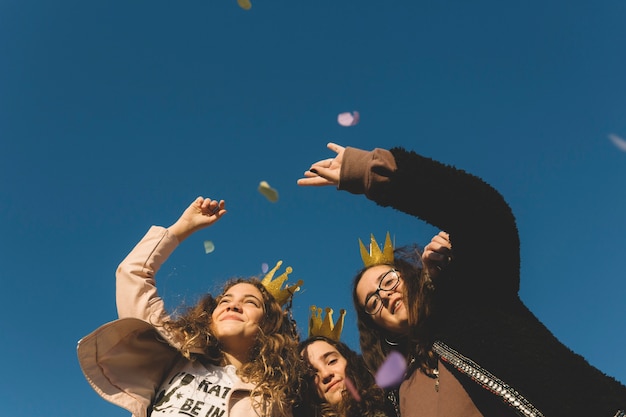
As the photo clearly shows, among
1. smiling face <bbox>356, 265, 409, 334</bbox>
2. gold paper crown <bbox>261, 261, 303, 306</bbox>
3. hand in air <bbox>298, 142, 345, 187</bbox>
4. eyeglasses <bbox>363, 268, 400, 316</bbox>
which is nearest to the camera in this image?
hand in air <bbox>298, 142, 345, 187</bbox>

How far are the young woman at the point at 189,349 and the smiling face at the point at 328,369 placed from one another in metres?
0.23

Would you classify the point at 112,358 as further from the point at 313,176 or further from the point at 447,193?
the point at 447,193

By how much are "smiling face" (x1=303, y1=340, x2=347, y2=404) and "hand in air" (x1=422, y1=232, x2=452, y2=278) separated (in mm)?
1655

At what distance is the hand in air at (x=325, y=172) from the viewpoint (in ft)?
8.51

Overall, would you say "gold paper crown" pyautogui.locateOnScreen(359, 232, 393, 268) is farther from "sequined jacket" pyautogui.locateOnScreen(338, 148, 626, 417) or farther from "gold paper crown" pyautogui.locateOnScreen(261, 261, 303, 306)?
"sequined jacket" pyautogui.locateOnScreen(338, 148, 626, 417)

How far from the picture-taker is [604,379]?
237cm

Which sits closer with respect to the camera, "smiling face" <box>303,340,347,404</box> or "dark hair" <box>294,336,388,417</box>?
"dark hair" <box>294,336,388,417</box>

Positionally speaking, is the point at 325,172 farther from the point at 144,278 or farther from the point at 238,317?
the point at 144,278

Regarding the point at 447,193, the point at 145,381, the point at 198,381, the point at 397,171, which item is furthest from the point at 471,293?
the point at 145,381

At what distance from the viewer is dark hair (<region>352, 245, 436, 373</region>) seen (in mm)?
3121

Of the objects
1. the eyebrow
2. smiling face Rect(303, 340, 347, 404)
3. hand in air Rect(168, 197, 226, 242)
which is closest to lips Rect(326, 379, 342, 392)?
smiling face Rect(303, 340, 347, 404)

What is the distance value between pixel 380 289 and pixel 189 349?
1.46m

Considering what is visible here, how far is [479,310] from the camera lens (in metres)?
2.64

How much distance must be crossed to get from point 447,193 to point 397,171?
262 mm
